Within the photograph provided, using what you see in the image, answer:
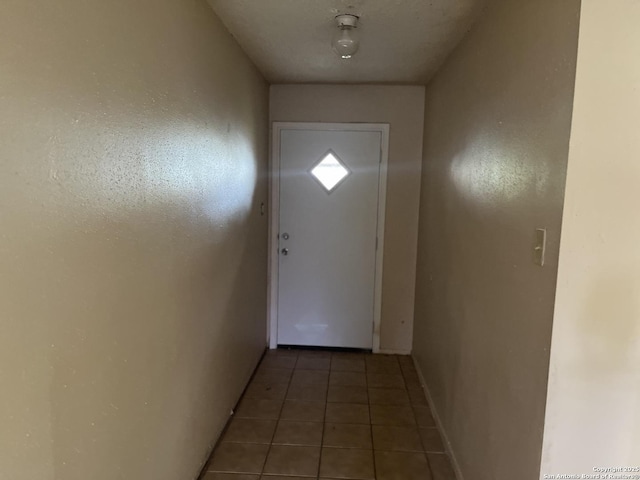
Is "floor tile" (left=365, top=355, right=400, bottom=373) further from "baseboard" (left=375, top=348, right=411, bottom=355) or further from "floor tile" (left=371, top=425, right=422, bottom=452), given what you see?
"floor tile" (left=371, top=425, right=422, bottom=452)

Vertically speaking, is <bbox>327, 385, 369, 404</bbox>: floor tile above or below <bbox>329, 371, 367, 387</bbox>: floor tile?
below

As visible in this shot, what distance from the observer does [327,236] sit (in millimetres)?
3730

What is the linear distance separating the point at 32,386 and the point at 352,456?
1.77 meters

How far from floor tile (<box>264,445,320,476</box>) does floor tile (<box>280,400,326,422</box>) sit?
1.00ft

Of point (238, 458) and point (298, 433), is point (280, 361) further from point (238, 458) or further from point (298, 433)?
point (238, 458)

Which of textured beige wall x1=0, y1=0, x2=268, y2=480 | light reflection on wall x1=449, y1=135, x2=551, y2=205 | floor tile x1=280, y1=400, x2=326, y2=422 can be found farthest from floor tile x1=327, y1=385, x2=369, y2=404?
light reflection on wall x1=449, y1=135, x2=551, y2=205

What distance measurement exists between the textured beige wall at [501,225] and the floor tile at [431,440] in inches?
4.2

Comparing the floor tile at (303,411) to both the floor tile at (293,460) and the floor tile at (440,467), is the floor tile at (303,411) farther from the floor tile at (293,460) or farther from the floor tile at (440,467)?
the floor tile at (440,467)

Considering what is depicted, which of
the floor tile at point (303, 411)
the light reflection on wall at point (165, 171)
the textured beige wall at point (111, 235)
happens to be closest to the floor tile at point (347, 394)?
the floor tile at point (303, 411)

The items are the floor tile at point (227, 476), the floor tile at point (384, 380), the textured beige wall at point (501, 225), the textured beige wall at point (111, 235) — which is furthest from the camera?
the floor tile at point (384, 380)

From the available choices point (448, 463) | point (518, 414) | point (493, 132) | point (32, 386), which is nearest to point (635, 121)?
point (493, 132)

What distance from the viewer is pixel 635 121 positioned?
118 cm

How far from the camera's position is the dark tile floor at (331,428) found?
223cm

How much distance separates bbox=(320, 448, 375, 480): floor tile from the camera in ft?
7.17
